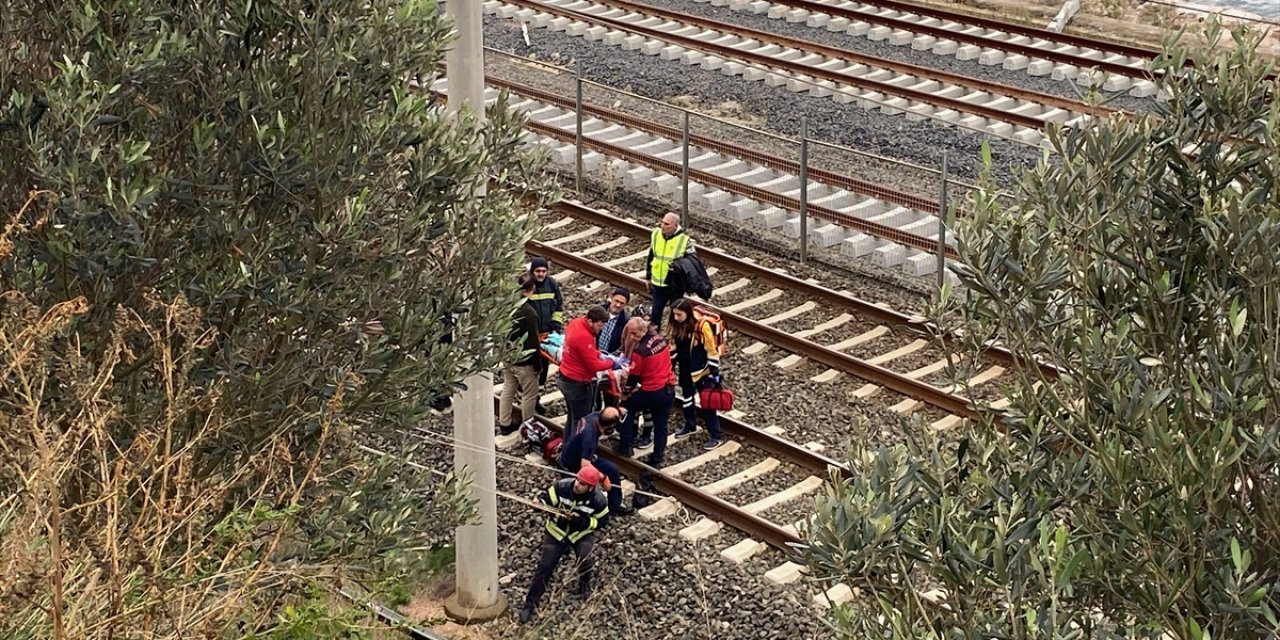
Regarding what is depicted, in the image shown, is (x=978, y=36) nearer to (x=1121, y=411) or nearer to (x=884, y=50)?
(x=884, y=50)

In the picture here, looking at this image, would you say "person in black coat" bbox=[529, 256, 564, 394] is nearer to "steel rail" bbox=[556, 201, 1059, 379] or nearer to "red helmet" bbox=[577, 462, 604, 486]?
"red helmet" bbox=[577, 462, 604, 486]

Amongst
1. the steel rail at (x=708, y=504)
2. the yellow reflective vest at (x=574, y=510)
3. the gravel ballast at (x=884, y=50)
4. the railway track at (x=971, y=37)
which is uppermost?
the railway track at (x=971, y=37)

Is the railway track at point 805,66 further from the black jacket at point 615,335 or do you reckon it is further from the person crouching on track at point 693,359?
the black jacket at point 615,335

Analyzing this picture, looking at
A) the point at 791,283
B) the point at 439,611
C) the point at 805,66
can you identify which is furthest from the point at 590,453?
the point at 805,66

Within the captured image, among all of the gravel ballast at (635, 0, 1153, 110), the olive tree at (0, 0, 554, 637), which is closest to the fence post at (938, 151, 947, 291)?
the gravel ballast at (635, 0, 1153, 110)

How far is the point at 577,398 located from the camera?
1330cm

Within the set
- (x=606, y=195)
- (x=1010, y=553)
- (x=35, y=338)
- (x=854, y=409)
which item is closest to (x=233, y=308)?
(x=35, y=338)

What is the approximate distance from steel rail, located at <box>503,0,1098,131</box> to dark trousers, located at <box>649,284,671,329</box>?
6157 millimetres

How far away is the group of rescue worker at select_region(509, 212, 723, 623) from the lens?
464 inches

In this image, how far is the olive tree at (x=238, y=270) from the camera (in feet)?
23.1

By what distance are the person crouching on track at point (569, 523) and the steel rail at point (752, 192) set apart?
6.32m

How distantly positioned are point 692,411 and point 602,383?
130 centimetres

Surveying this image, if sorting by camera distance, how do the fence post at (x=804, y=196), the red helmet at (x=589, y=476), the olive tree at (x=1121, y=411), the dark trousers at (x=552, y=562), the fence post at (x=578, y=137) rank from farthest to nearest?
the fence post at (x=578, y=137) < the fence post at (x=804, y=196) < the dark trousers at (x=552, y=562) < the red helmet at (x=589, y=476) < the olive tree at (x=1121, y=411)

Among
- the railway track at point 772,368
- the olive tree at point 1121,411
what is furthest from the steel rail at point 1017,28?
the olive tree at point 1121,411
